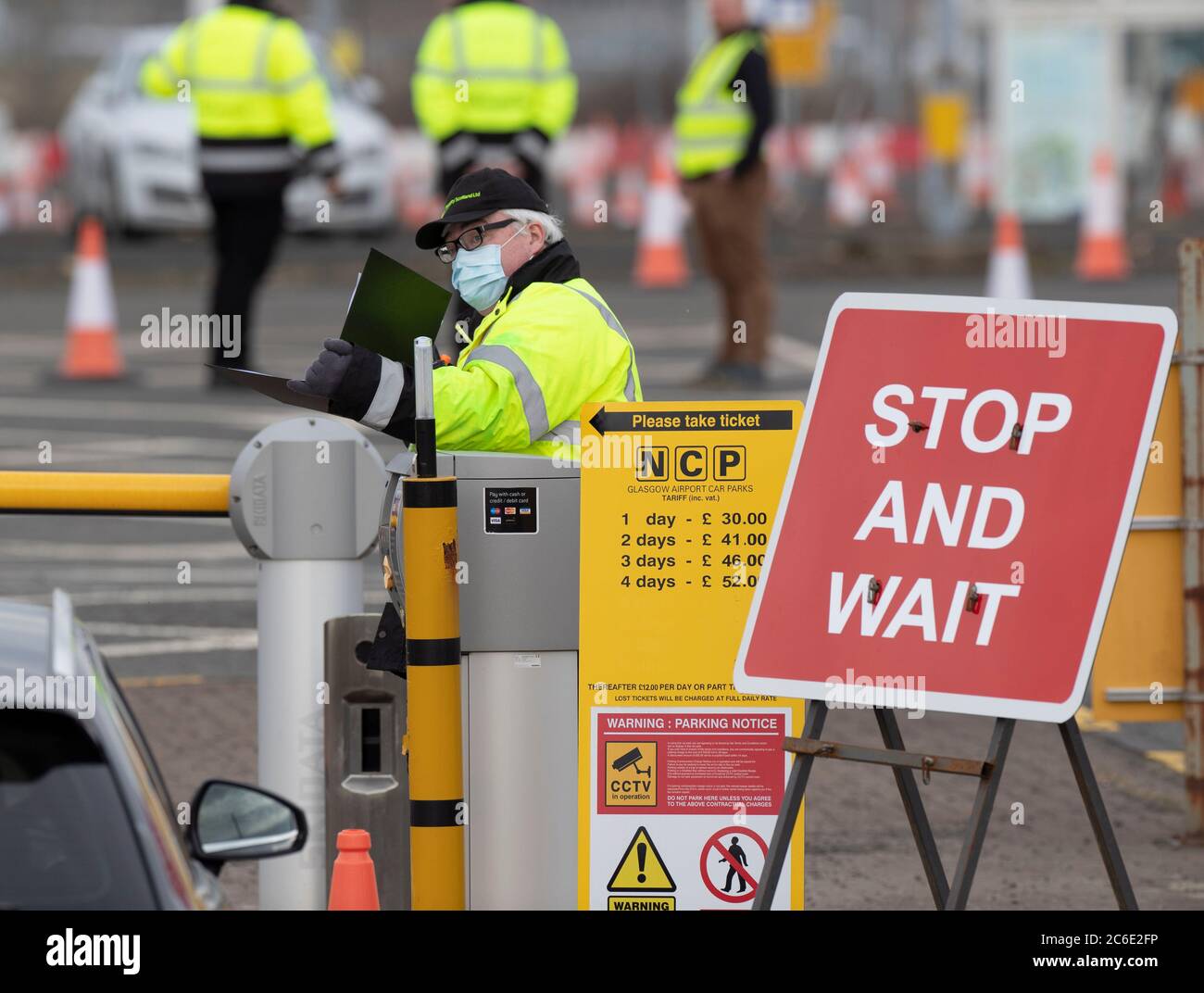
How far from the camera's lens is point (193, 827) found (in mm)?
4250

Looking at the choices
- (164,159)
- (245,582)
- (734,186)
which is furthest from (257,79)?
(164,159)

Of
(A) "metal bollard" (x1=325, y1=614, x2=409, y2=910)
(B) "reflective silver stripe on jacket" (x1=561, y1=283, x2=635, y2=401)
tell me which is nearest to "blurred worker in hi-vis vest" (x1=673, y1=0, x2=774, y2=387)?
(B) "reflective silver stripe on jacket" (x1=561, y1=283, x2=635, y2=401)

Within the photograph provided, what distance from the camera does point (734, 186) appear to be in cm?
1476

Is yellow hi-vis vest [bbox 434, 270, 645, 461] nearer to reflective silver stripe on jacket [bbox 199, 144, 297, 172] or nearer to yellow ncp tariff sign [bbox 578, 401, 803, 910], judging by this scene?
yellow ncp tariff sign [bbox 578, 401, 803, 910]

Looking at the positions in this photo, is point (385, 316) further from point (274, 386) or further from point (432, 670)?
point (432, 670)

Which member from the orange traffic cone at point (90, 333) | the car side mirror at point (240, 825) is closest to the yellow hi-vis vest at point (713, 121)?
the orange traffic cone at point (90, 333)

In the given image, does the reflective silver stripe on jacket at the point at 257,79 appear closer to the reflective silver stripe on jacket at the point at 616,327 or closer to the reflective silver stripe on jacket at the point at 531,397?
the reflective silver stripe on jacket at the point at 616,327

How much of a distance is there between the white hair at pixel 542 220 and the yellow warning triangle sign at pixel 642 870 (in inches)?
53.3

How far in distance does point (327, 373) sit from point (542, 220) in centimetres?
87

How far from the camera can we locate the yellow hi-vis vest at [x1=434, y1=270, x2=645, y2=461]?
5.62 metres

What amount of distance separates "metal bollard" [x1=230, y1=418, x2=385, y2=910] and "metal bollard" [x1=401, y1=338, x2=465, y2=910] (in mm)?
621

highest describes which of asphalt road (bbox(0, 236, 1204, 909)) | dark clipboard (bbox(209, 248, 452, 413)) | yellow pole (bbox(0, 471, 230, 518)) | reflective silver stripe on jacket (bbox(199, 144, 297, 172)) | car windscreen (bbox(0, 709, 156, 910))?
reflective silver stripe on jacket (bbox(199, 144, 297, 172))
